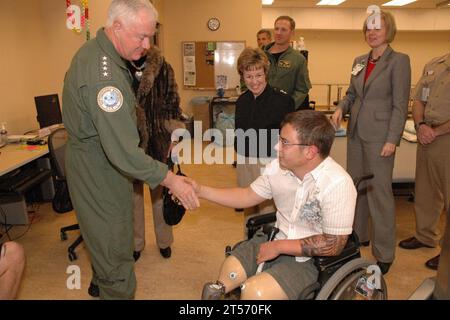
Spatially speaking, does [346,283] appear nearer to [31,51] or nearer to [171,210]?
[171,210]

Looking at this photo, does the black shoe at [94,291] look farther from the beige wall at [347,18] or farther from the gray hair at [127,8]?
Answer: the beige wall at [347,18]

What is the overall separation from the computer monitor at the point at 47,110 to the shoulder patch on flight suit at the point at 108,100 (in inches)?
101

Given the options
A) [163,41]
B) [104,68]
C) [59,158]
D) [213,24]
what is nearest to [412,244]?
[104,68]

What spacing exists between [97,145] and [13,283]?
0.73 m

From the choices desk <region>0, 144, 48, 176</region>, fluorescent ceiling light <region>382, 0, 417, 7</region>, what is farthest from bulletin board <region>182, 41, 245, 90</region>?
desk <region>0, 144, 48, 176</region>

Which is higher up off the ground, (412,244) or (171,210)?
(171,210)

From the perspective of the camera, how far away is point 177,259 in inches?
111

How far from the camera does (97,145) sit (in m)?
1.65

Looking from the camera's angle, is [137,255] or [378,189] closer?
[378,189]

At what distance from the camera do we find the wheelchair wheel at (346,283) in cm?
136

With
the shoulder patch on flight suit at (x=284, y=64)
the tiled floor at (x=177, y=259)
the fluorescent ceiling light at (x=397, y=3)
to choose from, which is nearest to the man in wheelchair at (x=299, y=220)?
the tiled floor at (x=177, y=259)

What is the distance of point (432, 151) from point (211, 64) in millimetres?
5357
